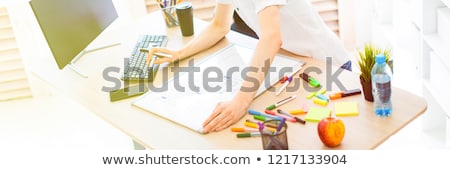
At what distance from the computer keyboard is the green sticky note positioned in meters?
0.60

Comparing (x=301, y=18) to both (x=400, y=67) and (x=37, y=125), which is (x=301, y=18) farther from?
(x=37, y=125)

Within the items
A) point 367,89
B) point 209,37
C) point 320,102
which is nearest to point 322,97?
point 320,102

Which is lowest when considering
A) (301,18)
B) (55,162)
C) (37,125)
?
(37,125)

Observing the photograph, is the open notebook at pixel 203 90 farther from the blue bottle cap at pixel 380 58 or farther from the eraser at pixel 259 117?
the blue bottle cap at pixel 380 58

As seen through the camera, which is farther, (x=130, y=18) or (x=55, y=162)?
(x=130, y=18)

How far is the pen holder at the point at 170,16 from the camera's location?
2523 millimetres

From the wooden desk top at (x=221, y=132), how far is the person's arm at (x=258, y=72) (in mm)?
29

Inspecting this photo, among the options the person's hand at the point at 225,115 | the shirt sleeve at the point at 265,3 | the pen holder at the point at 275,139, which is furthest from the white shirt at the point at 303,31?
the pen holder at the point at 275,139

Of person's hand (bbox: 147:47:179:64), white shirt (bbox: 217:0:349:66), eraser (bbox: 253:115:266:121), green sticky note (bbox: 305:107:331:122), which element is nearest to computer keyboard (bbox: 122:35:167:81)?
person's hand (bbox: 147:47:179:64)

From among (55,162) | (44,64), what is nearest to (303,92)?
(55,162)

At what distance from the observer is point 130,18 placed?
3.40m

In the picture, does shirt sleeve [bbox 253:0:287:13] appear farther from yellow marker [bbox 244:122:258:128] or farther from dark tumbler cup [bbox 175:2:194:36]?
dark tumbler cup [bbox 175:2:194:36]

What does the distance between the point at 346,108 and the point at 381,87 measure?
125 mm

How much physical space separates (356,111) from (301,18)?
0.50 meters
